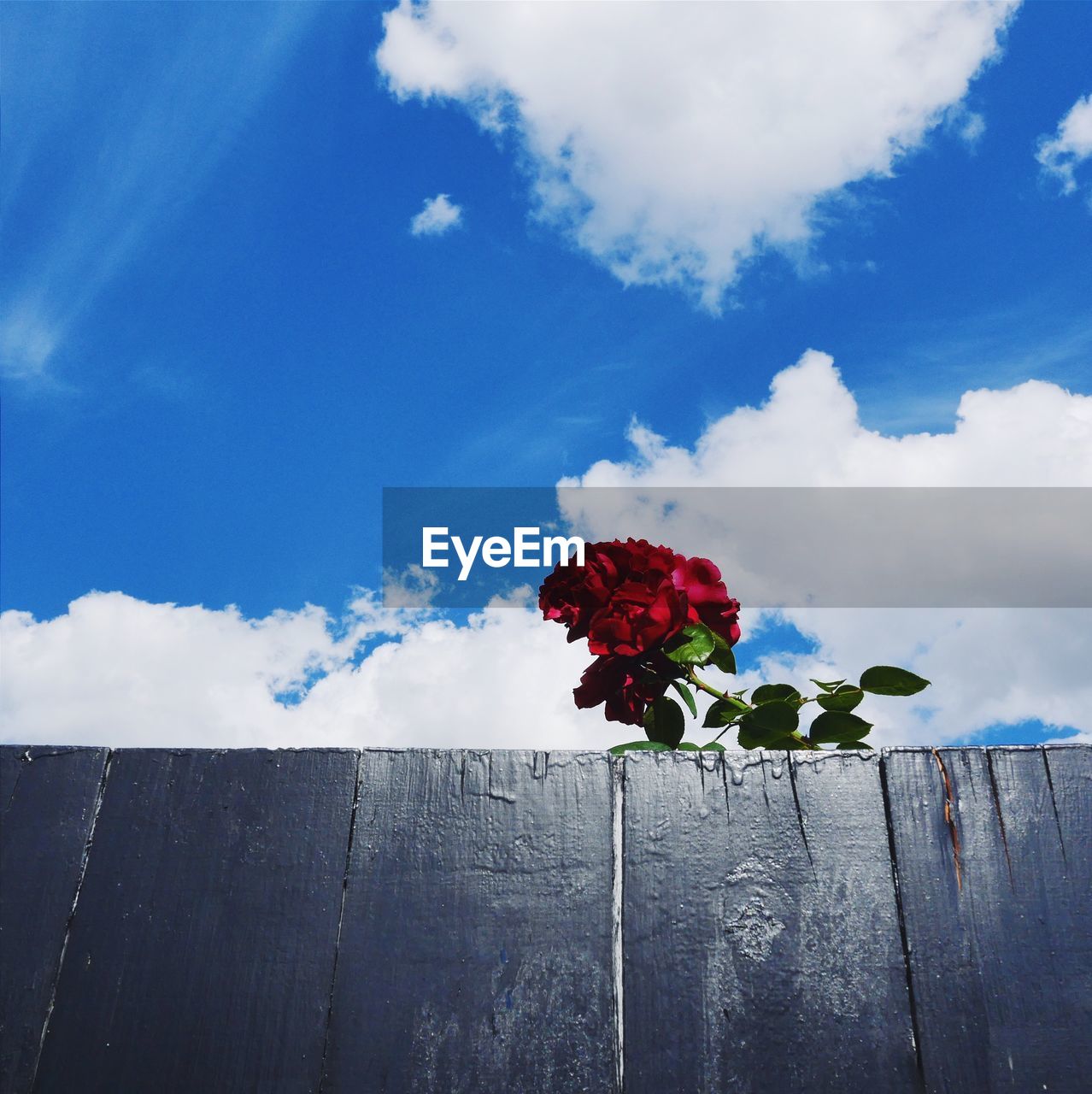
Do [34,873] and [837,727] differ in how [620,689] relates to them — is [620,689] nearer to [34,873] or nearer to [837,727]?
[837,727]

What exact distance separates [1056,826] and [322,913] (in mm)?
927

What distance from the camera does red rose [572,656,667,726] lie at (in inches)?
56.5

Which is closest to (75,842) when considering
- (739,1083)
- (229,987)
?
(229,987)

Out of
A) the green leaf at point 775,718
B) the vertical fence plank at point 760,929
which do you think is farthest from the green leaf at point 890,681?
the vertical fence plank at point 760,929

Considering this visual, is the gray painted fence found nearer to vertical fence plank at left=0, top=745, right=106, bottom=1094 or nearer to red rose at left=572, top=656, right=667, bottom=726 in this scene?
vertical fence plank at left=0, top=745, right=106, bottom=1094

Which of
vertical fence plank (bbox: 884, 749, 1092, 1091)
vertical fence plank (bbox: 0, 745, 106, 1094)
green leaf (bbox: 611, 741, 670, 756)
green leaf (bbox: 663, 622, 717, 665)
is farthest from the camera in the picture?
green leaf (bbox: 663, 622, 717, 665)

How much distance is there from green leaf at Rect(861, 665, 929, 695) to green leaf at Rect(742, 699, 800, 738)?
0.51ft

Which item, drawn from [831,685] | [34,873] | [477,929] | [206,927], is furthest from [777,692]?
[34,873]

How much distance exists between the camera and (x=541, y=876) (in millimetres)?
1124

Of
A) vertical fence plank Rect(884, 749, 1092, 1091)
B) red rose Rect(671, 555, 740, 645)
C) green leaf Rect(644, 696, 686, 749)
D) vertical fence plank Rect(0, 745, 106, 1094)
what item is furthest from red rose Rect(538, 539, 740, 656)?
vertical fence plank Rect(0, 745, 106, 1094)

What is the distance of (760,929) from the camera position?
1086 millimetres

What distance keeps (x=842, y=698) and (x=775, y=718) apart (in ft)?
0.48

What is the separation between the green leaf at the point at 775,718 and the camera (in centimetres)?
131

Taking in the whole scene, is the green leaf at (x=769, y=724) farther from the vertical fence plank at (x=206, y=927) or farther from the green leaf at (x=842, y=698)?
the vertical fence plank at (x=206, y=927)
